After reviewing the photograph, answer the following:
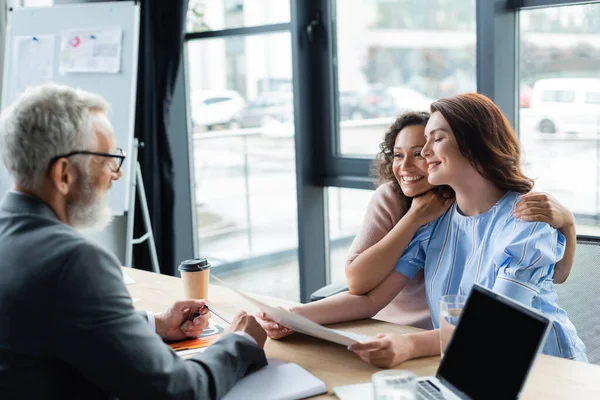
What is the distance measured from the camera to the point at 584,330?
1.96 m

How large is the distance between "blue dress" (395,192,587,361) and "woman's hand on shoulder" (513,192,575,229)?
17 millimetres

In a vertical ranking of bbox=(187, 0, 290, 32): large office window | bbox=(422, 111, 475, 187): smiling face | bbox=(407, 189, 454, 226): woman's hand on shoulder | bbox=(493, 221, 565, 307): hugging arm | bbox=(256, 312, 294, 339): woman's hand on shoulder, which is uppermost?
bbox=(187, 0, 290, 32): large office window

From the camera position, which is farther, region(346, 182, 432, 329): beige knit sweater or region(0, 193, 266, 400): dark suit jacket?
region(346, 182, 432, 329): beige knit sweater

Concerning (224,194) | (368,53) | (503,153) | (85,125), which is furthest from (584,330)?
(224,194)

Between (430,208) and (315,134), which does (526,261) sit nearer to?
(430,208)

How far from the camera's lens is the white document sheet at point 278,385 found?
137 cm

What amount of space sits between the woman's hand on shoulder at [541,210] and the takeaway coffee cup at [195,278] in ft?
2.77

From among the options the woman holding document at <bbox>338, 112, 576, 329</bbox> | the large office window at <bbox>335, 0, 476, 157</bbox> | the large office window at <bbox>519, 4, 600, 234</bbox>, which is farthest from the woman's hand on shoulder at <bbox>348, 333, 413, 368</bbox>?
the large office window at <bbox>335, 0, 476, 157</bbox>

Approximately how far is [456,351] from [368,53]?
2.25 metres

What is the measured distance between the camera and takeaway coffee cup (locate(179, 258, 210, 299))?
6.46 feet

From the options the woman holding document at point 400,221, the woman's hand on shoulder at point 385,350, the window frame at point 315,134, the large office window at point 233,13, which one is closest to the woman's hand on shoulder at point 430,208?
the woman holding document at point 400,221

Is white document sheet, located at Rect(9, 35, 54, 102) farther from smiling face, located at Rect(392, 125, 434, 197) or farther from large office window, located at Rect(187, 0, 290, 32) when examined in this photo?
smiling face, located at Rect(392, 125, 434, 197)

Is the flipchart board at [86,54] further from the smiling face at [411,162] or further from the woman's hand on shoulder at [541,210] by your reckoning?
the woman's hand on shoulder at [541,210]

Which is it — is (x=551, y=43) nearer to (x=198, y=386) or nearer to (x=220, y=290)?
(x=220, y=290)
